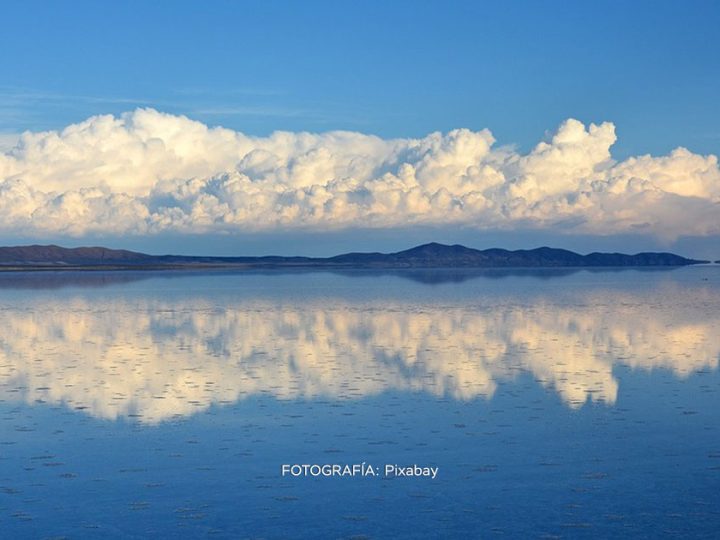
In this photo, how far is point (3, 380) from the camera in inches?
974

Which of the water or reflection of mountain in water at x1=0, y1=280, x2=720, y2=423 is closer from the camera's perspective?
the water

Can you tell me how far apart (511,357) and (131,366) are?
12.7 metres

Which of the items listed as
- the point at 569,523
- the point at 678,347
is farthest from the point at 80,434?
the point at 678,347

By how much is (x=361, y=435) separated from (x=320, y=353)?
1365 centimetres

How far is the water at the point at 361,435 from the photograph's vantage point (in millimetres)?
12617

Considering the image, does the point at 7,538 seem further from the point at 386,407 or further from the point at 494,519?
the point at 386,407

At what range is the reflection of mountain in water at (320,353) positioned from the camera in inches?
896

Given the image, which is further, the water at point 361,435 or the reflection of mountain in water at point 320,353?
the reflection of mountain in water at point 320,353

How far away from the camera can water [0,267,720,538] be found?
12.6 metres

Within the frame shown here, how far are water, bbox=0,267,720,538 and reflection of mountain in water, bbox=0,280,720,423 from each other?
150 millimetres

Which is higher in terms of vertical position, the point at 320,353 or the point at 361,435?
the point at 320,353

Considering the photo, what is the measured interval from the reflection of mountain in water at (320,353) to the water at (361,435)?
0.49 ft

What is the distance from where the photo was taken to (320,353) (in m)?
31.0

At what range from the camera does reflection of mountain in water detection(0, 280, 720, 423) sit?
2277cm
